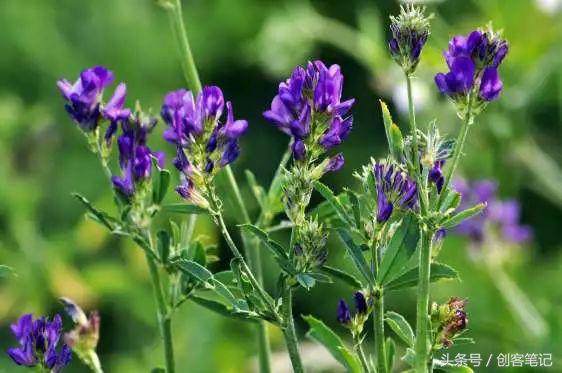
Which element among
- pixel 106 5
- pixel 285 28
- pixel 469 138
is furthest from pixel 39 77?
pixel 469 138

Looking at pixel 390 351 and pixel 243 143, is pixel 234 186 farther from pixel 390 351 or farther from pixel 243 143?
pixel 243 143

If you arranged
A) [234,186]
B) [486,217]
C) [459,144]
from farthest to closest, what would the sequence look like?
[486,217]
[234,186]
[459,144]

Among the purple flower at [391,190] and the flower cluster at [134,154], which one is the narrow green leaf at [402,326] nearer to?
the purple flower at [391,190]

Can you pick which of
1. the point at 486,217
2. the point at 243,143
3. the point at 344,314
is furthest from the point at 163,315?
the point at 243,143

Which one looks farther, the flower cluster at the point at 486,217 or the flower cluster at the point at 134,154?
the flower cluster at the point at 486,217

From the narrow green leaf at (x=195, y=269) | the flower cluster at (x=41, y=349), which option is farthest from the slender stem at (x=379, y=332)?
the flower cluster at (x=41, y=349)

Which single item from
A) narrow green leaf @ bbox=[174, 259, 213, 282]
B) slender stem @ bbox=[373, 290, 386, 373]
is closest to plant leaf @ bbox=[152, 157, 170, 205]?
narrow green leaf @ bbox=[174, 259, 213, 282]

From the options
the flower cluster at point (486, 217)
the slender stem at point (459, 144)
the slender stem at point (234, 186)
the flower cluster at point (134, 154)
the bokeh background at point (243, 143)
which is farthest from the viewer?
the bokeh background at point (243, 143)
